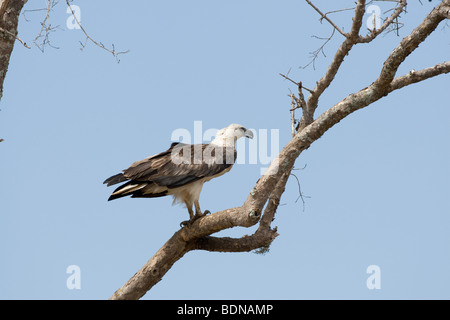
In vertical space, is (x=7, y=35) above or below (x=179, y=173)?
above

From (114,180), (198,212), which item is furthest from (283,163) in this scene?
(114,180)

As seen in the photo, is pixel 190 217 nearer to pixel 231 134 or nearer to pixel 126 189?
pixel 126 189

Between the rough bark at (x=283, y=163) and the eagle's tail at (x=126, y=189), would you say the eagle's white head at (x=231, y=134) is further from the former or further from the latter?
the eagle's tail at (x=126, y=189)

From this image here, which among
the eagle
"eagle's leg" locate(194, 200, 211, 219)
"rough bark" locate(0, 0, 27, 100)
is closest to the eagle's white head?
the eagle

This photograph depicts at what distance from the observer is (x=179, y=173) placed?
23.7ft

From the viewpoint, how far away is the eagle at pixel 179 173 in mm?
7121

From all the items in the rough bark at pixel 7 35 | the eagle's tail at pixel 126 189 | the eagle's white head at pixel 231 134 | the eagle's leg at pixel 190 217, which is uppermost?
the rough bark at pixel 7 35

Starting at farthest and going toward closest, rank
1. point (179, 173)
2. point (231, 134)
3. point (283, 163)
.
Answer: point (231, 134), point (179, 173), point (283, 163)

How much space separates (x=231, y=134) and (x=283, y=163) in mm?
1830

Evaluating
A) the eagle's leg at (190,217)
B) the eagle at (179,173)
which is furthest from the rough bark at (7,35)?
the eagle's leg at (190,217)

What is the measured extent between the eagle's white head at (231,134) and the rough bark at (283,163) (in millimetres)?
970

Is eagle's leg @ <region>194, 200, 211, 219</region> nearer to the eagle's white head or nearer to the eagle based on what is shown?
the eagle
